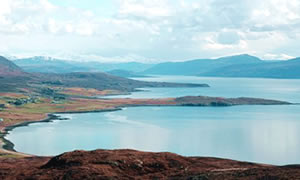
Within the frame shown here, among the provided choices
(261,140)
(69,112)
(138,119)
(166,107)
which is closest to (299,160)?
(261,140)

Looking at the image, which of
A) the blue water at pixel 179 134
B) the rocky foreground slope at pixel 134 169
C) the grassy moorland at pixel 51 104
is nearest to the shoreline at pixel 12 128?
the grassy moorland at pixel 51 104

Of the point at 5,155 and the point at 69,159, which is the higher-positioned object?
the point at 69,159

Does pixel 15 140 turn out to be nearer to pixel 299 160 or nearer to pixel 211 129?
pixel 211 129

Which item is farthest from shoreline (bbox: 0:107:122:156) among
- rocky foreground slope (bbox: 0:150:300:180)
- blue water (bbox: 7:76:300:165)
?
rocky foreground slope (bbox: 0:150:300:180)

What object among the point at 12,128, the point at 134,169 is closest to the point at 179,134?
the point at 12,128

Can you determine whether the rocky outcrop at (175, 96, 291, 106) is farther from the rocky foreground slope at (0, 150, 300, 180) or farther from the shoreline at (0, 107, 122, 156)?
the rocky foreground slope at (0, 150, 300, 180)

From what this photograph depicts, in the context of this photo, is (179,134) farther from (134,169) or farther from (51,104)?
(51,104)

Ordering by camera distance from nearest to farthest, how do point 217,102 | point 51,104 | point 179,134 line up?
point 179,134, point 51,104, point 217,102
